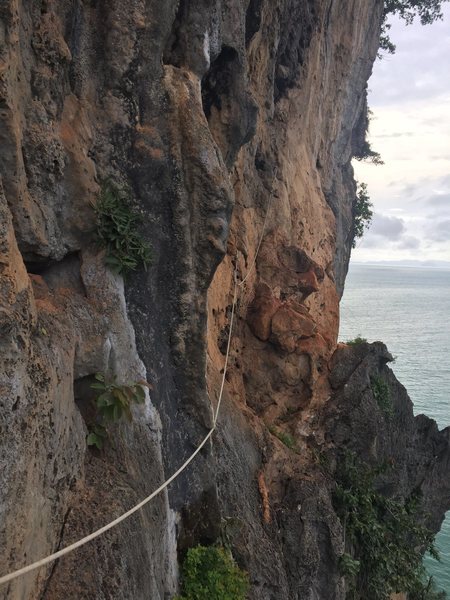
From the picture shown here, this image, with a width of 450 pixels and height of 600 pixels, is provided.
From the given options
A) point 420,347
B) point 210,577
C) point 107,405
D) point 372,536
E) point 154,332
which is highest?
point 420,347

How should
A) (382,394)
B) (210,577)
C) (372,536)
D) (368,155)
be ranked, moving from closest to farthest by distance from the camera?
(210,577) < (372,536) < (382,394) < (368,155)

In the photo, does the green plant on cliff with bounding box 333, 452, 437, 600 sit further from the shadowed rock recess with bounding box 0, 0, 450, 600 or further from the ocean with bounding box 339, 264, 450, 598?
the ocean with bounding box 339, 264, 450, 598

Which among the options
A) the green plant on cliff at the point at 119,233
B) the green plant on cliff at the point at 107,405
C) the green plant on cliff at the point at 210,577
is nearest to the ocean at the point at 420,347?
the green plant on cliff at the point at 210,577

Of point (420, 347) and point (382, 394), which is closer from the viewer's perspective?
point (382, 394)

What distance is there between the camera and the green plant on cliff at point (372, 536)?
418 inches

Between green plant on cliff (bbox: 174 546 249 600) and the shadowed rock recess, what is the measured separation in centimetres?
26

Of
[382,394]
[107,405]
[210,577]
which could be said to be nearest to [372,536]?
[382,394]

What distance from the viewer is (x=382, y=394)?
1292 centimetres

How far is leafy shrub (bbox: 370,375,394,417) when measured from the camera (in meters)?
12.8

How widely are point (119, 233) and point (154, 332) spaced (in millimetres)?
1394

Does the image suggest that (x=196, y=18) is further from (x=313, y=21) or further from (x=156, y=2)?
(x=313, y=21)

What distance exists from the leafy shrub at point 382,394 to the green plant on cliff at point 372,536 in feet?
5.31

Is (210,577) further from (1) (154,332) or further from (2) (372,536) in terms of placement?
(2) (372,536)

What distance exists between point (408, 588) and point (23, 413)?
10571 mm
